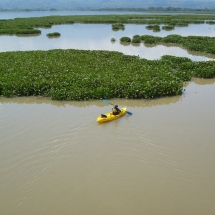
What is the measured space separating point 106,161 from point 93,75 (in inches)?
317

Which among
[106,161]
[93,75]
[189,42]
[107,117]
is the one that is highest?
[189,42]

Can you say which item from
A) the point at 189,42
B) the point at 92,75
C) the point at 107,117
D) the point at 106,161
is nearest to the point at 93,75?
the point at 92,75

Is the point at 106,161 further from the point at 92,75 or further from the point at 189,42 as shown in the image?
the point at 189,42

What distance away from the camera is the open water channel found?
264 inches

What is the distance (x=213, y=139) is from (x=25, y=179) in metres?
6.40

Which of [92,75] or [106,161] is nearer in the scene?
[106,161]

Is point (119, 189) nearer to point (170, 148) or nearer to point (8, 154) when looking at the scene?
point (170, 148)

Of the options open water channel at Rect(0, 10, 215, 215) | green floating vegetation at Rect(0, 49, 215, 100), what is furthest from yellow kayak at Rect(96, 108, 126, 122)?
green floating vegetation at Rect(0, 49, 215, 100)

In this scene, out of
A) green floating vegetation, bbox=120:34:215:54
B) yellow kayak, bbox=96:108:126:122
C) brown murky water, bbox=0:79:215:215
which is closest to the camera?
brown murky water, bbox=0:79:215:215

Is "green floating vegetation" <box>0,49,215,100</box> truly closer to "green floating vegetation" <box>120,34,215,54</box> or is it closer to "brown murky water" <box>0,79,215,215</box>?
"brown murky water" <box>0,79,215,215</box>

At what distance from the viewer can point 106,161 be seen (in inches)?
328

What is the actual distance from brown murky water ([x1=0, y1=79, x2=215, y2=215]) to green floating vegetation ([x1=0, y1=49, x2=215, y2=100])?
1.26 meters

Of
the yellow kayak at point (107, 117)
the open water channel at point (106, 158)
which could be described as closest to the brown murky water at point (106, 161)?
the open water channel at point (106, 158)

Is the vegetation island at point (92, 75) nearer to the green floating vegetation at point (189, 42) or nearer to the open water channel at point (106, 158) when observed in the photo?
the open water channel at point (106, 158)
